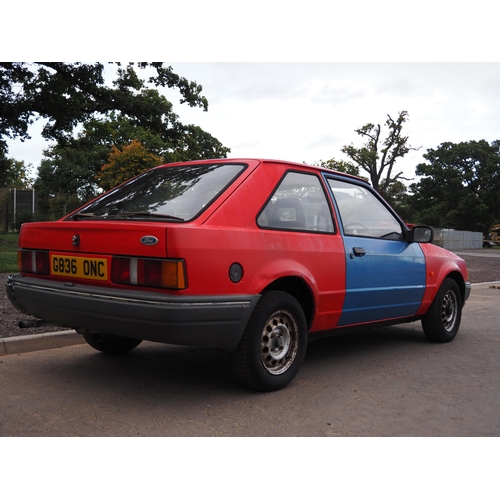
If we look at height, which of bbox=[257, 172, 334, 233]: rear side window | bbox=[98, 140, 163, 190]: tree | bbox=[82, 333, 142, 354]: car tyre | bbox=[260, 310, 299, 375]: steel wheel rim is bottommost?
bbox=[82, 333, 142, 354]: car tyre

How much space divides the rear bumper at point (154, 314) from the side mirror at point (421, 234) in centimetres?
235

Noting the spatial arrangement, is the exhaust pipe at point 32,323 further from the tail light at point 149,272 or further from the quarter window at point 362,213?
the quarter window at point 362,213

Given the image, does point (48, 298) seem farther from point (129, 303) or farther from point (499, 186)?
point (499, 186)

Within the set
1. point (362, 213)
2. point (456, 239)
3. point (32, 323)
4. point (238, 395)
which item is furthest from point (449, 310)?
point (456, 239)

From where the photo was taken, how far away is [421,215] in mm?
65250

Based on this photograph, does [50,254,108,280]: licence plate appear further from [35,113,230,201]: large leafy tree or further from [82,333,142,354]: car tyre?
[35,113,230,201]: large leafy tree

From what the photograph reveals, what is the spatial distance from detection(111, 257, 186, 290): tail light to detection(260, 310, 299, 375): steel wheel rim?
31.3 inches

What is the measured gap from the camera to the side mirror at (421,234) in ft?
18.0

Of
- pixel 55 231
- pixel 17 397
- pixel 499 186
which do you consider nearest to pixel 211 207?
pixel 55 231

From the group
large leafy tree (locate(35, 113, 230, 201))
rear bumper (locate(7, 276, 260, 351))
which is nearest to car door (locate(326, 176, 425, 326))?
rear bumper (locate(7, 276, 260, 351))

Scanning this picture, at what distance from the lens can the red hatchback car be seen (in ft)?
11.4

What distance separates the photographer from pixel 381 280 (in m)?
5.03

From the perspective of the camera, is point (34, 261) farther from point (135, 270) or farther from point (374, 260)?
point (374, 260)

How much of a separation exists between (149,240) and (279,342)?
1235mm
